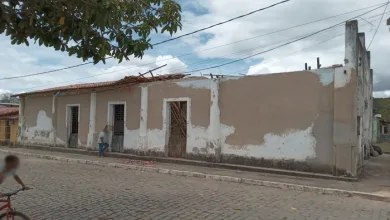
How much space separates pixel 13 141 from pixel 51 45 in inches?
795

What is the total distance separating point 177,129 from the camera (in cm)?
1435

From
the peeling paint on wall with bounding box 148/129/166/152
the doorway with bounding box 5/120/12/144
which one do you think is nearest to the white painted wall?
the doorway with bounding box 5/120/12/144

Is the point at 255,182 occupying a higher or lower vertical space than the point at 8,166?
lower

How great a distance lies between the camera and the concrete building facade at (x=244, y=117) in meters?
10.3

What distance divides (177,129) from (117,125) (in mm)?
3438

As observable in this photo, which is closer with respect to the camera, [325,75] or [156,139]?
[325,75]

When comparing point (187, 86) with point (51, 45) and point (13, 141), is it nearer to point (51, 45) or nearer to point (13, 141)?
point (51, 45)

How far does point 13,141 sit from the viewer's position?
22.5 metres

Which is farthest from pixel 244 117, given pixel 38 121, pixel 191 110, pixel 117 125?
pixel 38 121

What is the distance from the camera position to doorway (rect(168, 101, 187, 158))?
552 inches

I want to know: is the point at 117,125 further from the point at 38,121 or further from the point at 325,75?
the point at 325,75

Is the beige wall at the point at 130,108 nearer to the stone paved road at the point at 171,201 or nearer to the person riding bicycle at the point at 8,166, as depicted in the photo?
the stone paved road at the point at 171,201

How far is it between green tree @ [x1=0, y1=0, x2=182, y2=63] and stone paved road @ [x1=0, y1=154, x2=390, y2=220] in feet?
5.78

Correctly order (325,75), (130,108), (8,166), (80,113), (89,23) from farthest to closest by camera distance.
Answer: (80,113)
(130,108)
(325,75)
(89,23)
(8,166)
